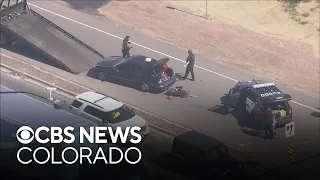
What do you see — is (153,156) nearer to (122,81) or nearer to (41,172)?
(41,172)

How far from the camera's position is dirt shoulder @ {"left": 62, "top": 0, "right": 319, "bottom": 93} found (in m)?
33.7

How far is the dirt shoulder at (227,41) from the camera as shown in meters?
33.7

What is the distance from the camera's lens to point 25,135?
58.0 feet

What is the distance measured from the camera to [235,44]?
3656 centimetres

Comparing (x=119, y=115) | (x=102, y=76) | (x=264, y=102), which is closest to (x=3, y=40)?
(x=102, y=76)

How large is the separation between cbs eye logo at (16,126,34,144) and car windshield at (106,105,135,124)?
5.21 metres

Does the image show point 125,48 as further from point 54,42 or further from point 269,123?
point 269,123

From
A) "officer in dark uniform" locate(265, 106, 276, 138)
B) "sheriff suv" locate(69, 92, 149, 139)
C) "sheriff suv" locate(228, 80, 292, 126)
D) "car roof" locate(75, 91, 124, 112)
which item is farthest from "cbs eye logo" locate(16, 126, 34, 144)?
"sheriff suv" locate(228, 80, 292, 126)

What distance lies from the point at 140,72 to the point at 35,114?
9.51 metres

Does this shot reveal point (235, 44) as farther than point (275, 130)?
Yes

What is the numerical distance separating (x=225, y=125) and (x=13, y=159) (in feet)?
37.1

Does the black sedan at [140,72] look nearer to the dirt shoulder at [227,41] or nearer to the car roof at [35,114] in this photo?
the dirt shoulder at [227,41]

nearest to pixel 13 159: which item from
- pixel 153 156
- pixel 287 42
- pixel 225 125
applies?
pixel 153 156

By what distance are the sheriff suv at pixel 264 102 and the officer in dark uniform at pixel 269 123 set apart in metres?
0.25
